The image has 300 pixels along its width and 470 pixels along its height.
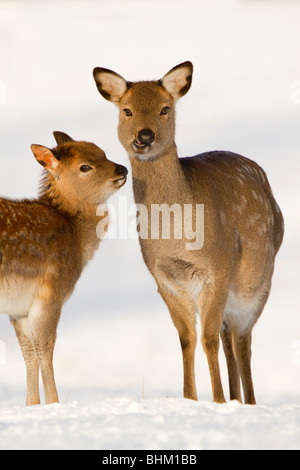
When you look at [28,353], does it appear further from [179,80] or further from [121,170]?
[179,80]

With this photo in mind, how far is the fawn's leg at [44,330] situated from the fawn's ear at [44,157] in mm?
1847

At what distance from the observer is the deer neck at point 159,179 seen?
9.89m

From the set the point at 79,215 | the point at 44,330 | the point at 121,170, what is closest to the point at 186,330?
the point at 44,330

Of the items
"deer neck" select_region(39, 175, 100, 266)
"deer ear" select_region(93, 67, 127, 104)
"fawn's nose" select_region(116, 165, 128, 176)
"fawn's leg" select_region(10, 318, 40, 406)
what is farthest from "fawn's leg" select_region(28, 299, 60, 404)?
Answer: "deer ear" select_region(93, 67, 127, 104)

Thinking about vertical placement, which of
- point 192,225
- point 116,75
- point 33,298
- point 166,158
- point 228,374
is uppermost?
point 116,75

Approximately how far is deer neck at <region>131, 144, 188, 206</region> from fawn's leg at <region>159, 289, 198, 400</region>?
1.06 m

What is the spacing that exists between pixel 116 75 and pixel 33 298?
2.79 meters

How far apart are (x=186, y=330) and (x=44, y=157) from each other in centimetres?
260

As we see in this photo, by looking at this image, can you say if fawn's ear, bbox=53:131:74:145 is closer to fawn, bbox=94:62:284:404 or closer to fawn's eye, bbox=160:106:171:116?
fawn, bbox=94:62:284:404
